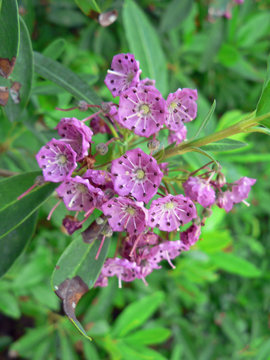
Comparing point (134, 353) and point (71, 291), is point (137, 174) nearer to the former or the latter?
point (71, 291)

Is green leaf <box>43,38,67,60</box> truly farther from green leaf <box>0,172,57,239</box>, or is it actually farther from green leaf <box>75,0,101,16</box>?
green leaf <box>0,172,57,239</box>

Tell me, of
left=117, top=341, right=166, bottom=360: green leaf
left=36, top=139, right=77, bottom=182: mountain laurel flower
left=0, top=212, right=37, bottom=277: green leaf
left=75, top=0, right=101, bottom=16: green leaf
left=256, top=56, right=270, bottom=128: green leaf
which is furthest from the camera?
left=117, top=341, right=166, bottom=360: green leaf

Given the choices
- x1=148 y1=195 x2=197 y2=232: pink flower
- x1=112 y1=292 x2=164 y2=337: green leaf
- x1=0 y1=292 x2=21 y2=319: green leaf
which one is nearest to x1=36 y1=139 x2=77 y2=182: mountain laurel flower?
x1=148 y1=195 x2=197 y2=232: pink flower

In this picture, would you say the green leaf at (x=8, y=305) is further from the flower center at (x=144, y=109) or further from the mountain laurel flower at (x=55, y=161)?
the flower center at (x=144, y=109)

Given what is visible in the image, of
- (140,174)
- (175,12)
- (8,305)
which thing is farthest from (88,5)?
(8,305)

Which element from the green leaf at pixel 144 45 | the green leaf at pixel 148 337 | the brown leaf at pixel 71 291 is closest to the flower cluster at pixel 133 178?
the brown leaf at pixel 71 291
